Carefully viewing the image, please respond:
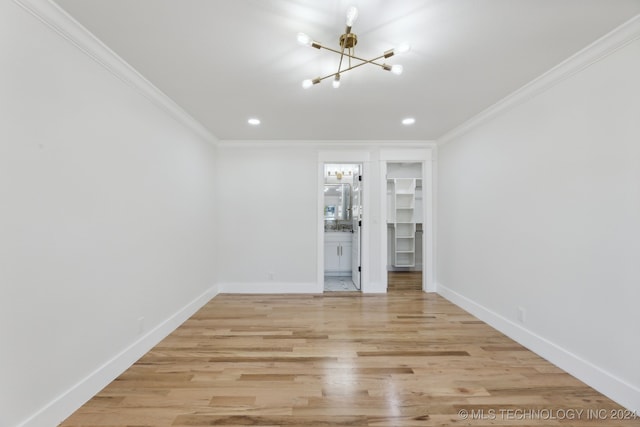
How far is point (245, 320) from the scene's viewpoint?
333cm

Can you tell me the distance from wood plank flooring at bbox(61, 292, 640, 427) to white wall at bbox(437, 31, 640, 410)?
0.29 metres

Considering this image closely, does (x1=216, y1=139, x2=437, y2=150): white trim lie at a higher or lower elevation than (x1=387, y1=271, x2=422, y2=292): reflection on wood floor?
higher

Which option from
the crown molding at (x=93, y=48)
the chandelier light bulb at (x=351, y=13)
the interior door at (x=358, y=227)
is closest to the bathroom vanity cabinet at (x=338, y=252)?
the interior door at (x=358, y=227)

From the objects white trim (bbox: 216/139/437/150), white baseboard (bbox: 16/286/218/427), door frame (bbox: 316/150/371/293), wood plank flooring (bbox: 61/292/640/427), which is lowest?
wood plank flooring (bbox: 61/292/640/427)

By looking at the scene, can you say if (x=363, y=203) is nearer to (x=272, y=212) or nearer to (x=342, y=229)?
(x=272, y=212)

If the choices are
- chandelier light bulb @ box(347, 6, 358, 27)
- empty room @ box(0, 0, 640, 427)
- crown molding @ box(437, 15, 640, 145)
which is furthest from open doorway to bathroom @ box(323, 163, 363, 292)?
chandelier light bulb @ box(347, 6, 358, 27)

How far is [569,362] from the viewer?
220cm

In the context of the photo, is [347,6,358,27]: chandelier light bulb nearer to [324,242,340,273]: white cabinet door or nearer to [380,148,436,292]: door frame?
[380,148,436,292]: door frame

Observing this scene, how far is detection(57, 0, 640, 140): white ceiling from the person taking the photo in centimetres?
163

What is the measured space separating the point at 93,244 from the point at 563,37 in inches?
140

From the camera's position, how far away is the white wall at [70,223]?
1.44 metres

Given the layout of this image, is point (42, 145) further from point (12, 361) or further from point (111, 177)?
point (12, 361)

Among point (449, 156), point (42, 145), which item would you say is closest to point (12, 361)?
point (42, 145)

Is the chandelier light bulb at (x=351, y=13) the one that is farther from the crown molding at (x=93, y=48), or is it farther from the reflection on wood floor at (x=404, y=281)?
the reflection on wood floor at (x=404, y=281)
